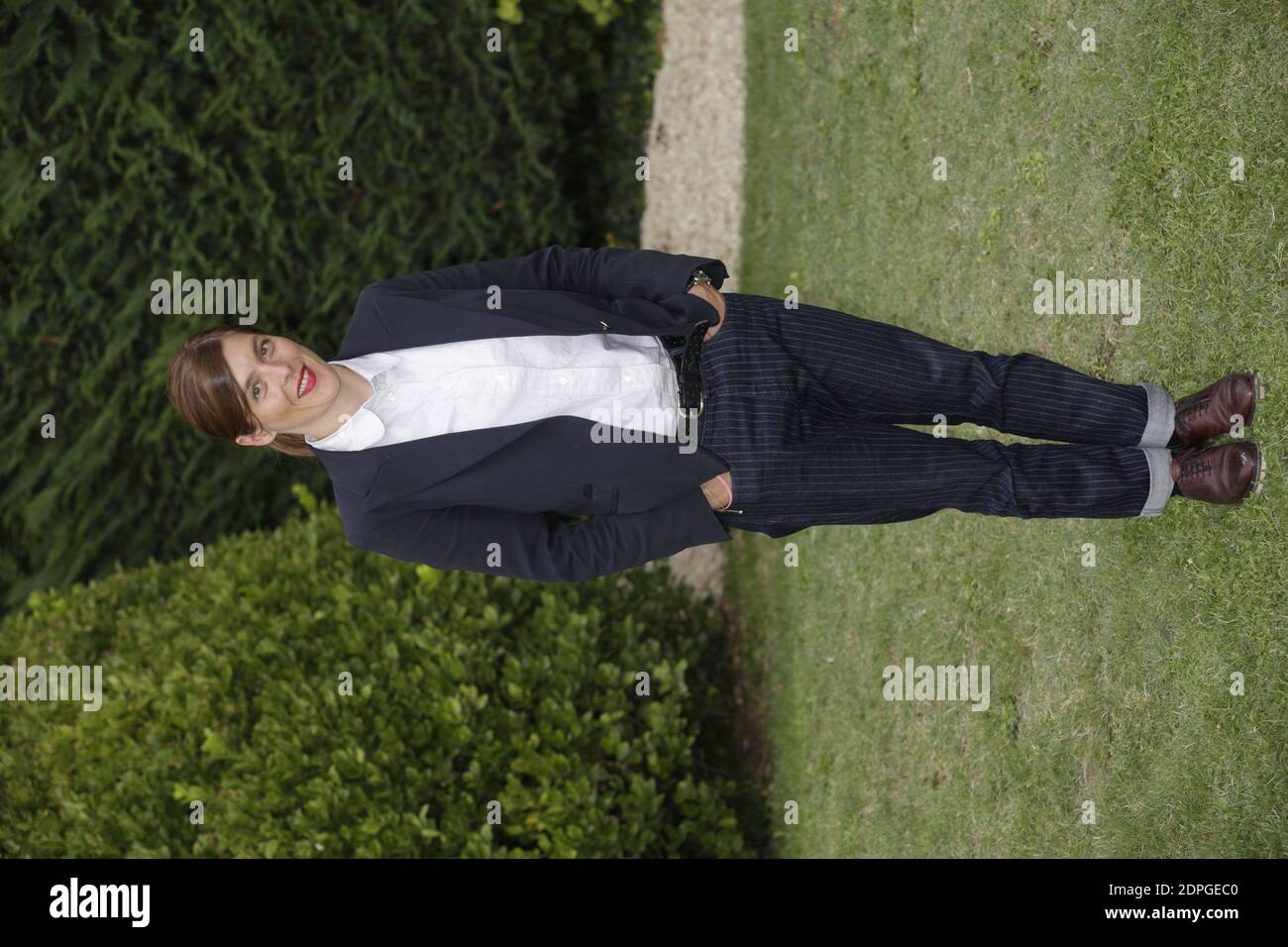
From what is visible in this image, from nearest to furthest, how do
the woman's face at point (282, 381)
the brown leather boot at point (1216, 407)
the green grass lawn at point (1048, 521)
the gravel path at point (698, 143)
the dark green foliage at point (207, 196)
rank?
the woman's face at point (282, 381)
the brown leather boot at point (1216, 407)
the green grass lawn at point (1048, 521)
the dark green foliage at point (207, 196)
the gravel path at point (698, 143)

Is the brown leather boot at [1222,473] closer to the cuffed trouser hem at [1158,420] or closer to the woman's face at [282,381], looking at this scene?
the cuffed trouser hem at [1158,420]

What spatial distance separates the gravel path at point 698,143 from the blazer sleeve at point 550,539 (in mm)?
5057

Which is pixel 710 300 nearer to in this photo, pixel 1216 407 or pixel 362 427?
pixel 362 427

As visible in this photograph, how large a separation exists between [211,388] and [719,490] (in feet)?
4.94

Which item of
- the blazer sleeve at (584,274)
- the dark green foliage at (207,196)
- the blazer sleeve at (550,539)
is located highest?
the dark green foliage at (207,196)

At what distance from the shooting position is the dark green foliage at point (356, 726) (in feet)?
17.7

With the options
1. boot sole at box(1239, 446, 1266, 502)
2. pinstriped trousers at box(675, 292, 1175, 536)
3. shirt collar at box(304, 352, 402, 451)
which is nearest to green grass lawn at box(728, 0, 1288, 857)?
boot sole at box(1239, 446, 1266, 502)

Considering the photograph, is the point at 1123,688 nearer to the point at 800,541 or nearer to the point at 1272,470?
the point at 1272,470

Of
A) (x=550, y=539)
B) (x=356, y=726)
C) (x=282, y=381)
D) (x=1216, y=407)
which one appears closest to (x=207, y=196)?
(x=356, y=726)

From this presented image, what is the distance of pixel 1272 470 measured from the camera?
11.6ft

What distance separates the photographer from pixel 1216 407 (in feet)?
11.7

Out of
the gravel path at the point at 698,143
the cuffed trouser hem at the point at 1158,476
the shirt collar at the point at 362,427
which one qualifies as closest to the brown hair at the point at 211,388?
the shirt collar at the point at 362,427

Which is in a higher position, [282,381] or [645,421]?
[282,381]
